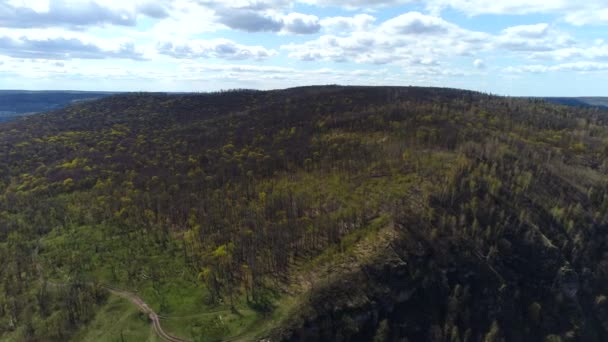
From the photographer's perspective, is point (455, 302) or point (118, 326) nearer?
point (118, 326)

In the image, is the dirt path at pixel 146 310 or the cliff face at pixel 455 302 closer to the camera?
the dirt path at pixel 146 310

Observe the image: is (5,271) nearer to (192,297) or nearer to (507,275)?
(192,297)

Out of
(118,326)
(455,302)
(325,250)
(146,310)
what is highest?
(325,250)

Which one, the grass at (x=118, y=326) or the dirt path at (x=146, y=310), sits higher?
the dirt path at (x=146, y=310)

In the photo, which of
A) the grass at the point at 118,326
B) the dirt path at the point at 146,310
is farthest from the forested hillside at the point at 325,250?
the dirt path at the point at 146,310

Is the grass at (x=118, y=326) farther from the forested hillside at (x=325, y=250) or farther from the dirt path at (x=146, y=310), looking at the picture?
the dirt path at (x=146, y=310)

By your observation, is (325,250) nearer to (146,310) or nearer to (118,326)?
(146,310)

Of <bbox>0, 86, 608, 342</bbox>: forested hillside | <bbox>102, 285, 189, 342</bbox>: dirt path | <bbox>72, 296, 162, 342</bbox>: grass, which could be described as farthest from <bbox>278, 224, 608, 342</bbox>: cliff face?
<bbox>72, 296, 162, 342</bbox>: grass

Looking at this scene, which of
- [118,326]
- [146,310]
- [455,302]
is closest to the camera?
[118,326]

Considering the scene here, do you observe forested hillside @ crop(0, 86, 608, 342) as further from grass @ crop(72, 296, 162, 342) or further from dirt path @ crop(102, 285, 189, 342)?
dirt path @ crop(102, 285, 189, 342)

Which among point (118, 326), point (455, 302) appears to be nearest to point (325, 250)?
point (455, 302)
